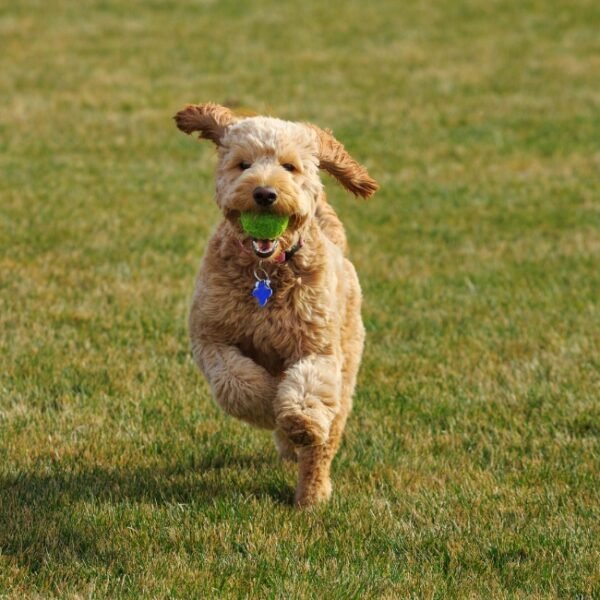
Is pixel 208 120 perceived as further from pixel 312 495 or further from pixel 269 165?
pixel 312 495

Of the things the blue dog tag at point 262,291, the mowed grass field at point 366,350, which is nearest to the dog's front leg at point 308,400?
the blue dog tag at point 262,291

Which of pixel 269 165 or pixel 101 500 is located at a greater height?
pixel 269 165

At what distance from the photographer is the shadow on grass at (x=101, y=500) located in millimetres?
4820

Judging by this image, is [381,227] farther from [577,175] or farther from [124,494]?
[124,494]

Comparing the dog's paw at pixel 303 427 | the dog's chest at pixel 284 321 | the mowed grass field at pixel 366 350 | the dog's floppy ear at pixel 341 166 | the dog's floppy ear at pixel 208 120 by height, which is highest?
the dog's floppy ear at pixel 208 120

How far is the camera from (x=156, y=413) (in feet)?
21.4

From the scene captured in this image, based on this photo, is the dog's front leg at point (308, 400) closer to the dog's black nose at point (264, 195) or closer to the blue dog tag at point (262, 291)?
the blue dog tag at point (262, 291)

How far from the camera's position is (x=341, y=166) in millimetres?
5512

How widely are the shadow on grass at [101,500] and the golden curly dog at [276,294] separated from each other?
43 cm

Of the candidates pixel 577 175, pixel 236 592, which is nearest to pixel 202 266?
pixel 236 592

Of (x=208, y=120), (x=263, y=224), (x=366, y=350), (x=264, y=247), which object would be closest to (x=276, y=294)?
(x=264, y=247)

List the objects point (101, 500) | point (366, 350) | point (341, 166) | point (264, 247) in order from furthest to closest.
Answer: point (366, 350)
point (341, 166)
point (101, 500)
point (264, 247)

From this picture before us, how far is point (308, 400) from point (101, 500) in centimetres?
118

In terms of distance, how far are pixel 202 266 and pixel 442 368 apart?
2486mm
